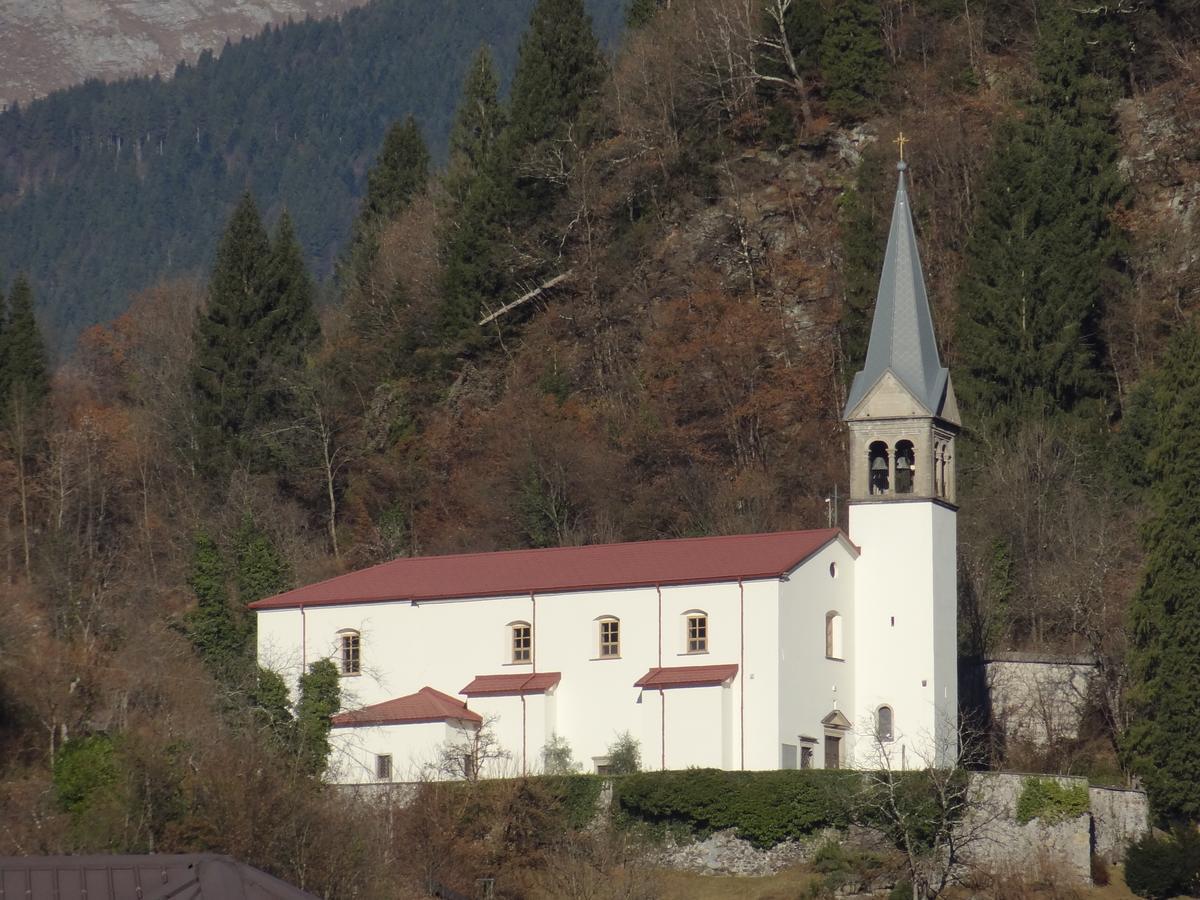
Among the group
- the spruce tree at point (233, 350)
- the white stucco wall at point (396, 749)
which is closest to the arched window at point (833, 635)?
the white stucco wall at point (396, 749)

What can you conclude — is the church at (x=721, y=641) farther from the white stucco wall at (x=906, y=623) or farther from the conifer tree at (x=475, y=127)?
the conifer tree at (x=475, y=127)

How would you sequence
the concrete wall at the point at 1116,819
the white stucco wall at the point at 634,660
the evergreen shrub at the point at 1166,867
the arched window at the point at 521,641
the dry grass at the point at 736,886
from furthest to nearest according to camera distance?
the arched window at the point at 521,641
the white stucco wall at the point at 634,660
the concrete wall at the point at 1116,819
the dry grass at the point at 736,886
the evergreen shrub at the point at 1166,867

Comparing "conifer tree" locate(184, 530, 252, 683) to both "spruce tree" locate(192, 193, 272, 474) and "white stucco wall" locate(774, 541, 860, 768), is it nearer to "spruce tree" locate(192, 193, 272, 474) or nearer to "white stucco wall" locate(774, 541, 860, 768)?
"spruce tree" locate(192, 193, 272, 474)

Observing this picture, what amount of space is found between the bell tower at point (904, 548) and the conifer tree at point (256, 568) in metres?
18.7

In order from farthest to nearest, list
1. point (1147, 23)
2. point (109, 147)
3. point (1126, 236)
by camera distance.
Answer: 1. point (109, 147)
2. point (1147, 23)
3. point (1126, 236)

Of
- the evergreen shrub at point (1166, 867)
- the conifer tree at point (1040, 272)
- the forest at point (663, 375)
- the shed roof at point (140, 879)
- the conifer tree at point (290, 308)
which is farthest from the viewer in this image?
the conifer tree at point (290, 308)

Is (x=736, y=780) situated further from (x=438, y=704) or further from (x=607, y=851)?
(x=438, y=704)

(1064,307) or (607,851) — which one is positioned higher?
(1064,307)

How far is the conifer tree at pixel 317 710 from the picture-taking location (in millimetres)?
55719

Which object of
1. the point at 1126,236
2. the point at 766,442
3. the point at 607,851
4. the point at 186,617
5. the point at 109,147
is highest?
the point at 109,147

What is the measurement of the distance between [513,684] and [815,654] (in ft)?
24.5

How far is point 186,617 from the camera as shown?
6406cm

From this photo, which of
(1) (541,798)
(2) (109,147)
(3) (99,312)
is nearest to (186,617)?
(1) (541,798)

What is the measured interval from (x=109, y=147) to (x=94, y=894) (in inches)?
6760
